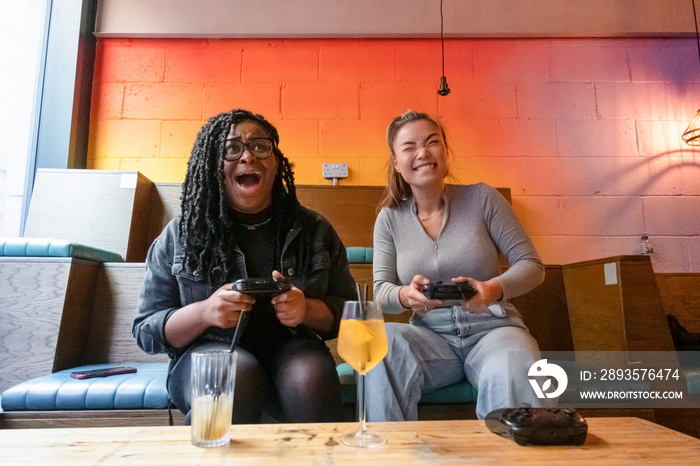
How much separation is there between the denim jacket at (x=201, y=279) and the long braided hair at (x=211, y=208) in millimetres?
27

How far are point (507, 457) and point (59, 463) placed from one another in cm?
57

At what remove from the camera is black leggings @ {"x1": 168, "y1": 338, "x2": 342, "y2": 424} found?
37.5 inches

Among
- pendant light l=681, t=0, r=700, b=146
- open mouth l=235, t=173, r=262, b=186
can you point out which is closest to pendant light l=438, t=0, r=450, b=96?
pendant light l=681, t=0, r=700, b=146

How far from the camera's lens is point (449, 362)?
1186mm

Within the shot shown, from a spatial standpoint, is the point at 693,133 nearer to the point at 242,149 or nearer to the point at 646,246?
the point at 646,246

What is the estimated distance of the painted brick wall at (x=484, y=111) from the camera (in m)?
2.38

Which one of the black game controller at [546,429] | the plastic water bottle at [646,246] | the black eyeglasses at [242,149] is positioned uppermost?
the black eyeglasses at [242,149]

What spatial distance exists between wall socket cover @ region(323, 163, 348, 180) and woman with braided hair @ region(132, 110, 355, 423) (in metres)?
1.07

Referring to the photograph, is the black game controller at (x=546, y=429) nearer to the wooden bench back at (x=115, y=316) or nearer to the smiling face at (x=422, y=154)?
the smiling face at (x=422, y=154)

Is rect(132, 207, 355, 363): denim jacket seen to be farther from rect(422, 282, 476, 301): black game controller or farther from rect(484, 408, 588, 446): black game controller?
rect(484, 408, 588, 446): black game controller

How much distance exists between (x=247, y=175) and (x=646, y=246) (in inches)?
86.2

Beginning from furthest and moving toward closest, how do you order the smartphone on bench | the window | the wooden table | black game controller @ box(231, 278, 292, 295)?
the window → the smartphone on bench → black game controller @ box(231, 278, 292, 295) → the wooden table

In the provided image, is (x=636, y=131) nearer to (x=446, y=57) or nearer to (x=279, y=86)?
(x=446, y=57)

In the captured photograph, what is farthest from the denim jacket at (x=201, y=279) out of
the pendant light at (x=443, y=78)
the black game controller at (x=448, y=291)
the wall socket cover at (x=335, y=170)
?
the pendant light at (x=443, y=78)
